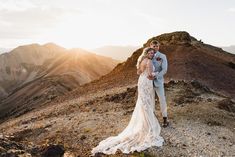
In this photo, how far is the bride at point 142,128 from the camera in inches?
625

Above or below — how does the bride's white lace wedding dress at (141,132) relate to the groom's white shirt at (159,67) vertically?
below

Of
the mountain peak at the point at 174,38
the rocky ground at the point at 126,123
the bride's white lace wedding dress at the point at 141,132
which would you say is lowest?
the rocky ground at the point at 126,123

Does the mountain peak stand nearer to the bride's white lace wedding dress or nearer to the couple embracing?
the couple embracing

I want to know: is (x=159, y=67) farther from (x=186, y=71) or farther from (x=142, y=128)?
(x=186, y=71)

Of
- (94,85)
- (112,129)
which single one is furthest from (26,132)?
(94,85)

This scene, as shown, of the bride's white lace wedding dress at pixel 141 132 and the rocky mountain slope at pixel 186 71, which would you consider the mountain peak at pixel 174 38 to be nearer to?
the rocky mountain slope at pixel 186 71

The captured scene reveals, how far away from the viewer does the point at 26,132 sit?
78.7 ft

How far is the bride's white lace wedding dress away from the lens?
52.0 ft

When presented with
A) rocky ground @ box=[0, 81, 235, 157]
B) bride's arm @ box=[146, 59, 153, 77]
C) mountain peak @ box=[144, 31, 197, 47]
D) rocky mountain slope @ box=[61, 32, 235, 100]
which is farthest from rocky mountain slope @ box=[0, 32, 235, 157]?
mountain peak @ box=[144, 31, 197, 47]

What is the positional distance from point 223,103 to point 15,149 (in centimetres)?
1245

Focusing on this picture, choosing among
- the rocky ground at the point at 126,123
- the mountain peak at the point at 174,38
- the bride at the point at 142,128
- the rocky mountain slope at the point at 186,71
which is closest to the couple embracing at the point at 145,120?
the bride at the point at 142,128

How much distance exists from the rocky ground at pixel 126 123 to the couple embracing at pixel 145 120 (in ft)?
1.37

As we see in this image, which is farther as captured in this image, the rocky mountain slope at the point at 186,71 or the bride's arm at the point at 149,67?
the rocky mountain slope at the point at 186,71

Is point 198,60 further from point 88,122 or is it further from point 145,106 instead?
point 145,106
